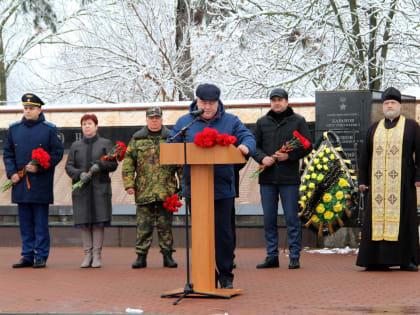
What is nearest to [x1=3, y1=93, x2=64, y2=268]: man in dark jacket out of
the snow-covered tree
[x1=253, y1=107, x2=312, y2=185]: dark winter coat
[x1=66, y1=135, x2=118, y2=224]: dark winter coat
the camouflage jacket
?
[x1=66, y1=135, x2=118, y2=224]: dark winter coat

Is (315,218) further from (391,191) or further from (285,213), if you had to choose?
(391,191)

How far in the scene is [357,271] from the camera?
9.66 metres

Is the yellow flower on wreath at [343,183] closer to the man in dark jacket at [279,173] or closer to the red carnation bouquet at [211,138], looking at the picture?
the man in dark jacket at [279,173]

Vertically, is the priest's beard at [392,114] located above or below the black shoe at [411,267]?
above

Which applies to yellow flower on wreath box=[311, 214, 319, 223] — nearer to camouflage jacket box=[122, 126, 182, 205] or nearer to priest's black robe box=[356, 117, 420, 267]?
priest's black robe box=[356, 117, 420, 267]

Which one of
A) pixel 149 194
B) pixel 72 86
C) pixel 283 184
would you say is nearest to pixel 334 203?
pixel 283 184

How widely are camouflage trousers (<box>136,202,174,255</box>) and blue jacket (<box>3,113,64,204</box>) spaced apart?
117cm

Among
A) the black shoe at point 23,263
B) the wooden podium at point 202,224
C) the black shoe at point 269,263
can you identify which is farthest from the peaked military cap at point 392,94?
the black shoe at point 23,263

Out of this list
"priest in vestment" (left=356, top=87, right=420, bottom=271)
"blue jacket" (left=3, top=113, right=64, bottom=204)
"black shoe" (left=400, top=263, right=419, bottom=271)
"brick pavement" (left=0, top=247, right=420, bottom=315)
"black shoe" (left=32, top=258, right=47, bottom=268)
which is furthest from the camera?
"blue jacket" (left=3, top=113, right=64, bottom=204)

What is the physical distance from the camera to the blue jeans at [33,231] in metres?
10.3

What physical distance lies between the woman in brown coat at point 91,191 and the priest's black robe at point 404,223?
119 inches

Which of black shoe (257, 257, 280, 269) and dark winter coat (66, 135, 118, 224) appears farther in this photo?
dark winter coat (66, 135, 118, 224)

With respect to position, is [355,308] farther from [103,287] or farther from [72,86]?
[72,86]

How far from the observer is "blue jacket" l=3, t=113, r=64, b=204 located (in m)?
10.3
